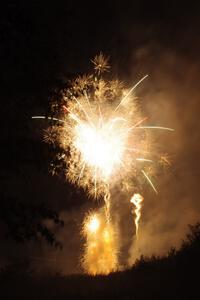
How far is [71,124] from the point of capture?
2514cm

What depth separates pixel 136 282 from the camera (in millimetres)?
11273

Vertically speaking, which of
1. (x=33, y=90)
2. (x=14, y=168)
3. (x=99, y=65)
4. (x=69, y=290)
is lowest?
(x=69, y=290)

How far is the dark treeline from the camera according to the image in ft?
33.2

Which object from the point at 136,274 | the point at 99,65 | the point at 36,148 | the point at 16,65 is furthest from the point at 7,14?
the point at 99,65

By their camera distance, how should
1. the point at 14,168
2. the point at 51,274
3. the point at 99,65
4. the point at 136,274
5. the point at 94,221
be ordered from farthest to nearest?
the point at 94,221
the point at 99,65
the point at 51,274
the point at 136,274
the point at 14,168

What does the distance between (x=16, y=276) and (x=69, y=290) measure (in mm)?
3881

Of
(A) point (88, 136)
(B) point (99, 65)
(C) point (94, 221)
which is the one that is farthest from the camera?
(C) point (94, 221)

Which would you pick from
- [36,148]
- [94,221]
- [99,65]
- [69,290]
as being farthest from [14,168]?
[94,221]

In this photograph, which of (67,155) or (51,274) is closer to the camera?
(67,155)

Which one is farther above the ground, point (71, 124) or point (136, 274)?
point (71, 124)

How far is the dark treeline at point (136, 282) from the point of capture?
10.1 m

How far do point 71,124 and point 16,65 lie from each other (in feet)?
48.6

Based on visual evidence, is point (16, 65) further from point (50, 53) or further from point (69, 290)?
point (69, 290)

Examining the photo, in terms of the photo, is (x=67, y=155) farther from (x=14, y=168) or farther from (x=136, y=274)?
(x=136, y=274)
